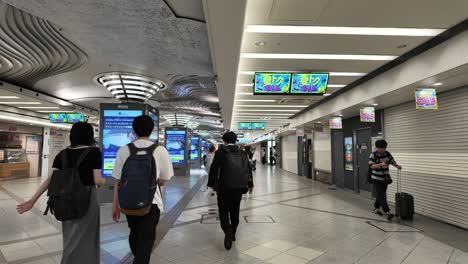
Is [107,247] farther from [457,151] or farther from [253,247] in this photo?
[457,151]

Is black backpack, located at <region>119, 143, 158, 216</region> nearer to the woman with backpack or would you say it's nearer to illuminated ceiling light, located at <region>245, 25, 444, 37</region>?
the woman with backpack

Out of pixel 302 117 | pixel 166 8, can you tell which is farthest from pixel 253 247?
pixel 302 117

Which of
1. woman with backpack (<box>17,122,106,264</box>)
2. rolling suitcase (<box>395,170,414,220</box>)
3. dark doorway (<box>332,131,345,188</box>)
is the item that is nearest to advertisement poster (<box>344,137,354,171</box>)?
dark doorway (<box>332,131,345,188</box>)

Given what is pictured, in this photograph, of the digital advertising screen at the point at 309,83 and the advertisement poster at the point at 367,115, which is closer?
the digital advertising screen at the point at 309,83

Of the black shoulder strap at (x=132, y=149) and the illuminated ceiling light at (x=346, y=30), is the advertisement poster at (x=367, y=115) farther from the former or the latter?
the black shoulder strap at (x=132, y=149)

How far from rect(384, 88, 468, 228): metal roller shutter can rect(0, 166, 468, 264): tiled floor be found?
48cm

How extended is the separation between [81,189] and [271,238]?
10.2ft

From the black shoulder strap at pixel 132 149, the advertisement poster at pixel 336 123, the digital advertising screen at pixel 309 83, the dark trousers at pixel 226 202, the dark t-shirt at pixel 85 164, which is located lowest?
the dark trousers at pixel 226 202

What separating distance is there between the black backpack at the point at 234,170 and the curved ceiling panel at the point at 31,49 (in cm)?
350

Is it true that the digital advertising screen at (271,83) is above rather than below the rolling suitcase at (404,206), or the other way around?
above

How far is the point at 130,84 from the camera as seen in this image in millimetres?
7270

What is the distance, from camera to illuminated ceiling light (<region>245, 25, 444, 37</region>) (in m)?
4.18

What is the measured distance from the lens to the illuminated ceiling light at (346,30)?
165 inches

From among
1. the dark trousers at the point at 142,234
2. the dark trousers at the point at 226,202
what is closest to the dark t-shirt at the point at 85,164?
the dark trousers at the point at 142,234
